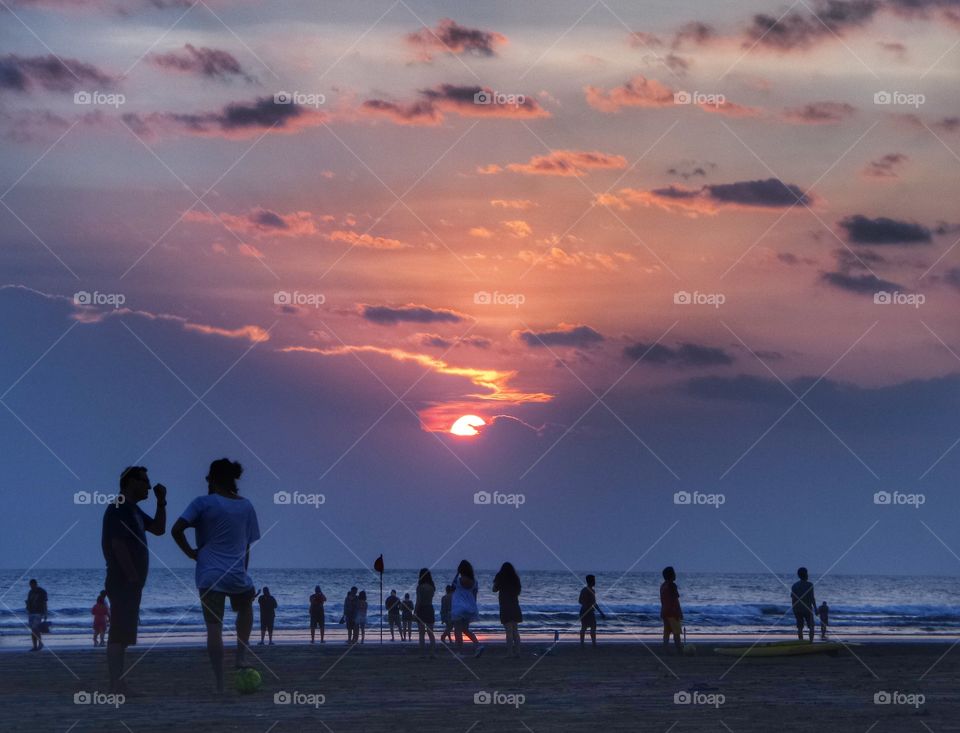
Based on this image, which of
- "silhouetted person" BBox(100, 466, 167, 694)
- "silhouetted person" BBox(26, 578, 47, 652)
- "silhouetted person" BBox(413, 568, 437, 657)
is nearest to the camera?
"silhouetted person" BBox(100, 466, 167, 694)

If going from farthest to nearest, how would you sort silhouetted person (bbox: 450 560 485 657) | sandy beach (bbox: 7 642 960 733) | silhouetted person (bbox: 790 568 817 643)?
silhouetted person (bbox: 790 568 817 643) → silhouetted person (bbox: 450 560 485 657) → sandy beach (bbox: 7 642 960 733)

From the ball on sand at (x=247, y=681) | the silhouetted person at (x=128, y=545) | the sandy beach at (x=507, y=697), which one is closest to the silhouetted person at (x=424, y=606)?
the sandy beach at (x=507, y=697)

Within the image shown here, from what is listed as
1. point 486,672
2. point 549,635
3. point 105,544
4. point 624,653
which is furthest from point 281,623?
point 105,544

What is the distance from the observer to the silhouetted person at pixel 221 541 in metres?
11.0

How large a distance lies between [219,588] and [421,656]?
41.0 feet

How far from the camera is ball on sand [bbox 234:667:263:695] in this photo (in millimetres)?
12266

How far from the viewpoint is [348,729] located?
10305mm

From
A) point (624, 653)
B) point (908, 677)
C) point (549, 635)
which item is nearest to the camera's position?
point (908, 677)

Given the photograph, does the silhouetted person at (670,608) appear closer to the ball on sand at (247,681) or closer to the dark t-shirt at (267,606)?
the dark t-shirt at (267,606)

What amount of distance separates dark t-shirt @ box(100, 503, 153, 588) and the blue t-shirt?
2.64 feet

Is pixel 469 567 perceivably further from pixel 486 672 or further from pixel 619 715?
pixel 619 715

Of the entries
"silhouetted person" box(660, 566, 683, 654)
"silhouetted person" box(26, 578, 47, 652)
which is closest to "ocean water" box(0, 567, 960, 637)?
"silhouetted person" box(26, 578, 47, 652)

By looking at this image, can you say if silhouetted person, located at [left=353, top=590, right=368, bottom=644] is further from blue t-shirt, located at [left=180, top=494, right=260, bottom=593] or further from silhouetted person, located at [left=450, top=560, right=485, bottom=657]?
blue t-shirt, located at [left=180, top=494, right=260, bottom=593]

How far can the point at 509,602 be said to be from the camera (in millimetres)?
23078
